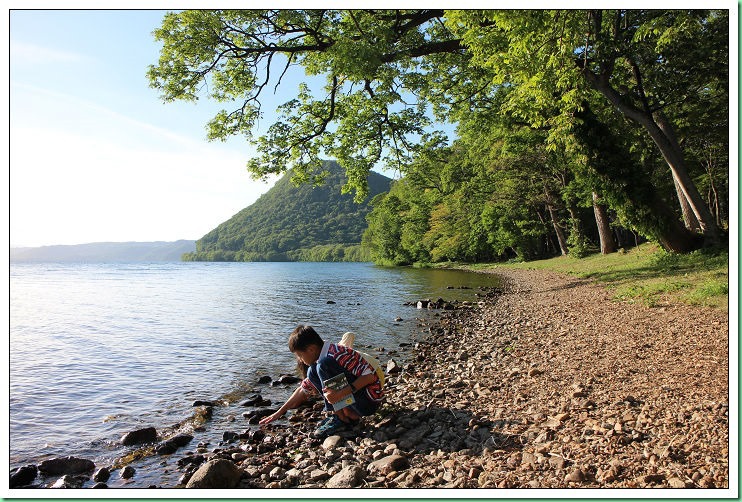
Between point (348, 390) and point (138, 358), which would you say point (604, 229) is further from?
point (348, 390)

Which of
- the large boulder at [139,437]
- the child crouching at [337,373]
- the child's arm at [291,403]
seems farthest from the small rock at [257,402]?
the child crouching at [337,373]

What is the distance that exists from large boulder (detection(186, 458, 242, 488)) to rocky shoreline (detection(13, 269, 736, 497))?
1 cm

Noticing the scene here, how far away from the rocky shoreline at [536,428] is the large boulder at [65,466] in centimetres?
131

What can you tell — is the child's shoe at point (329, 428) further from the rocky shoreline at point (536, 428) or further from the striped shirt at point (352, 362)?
the striped shirt at point (352, 362)

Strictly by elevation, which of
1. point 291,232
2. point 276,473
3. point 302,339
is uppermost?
point 291,232

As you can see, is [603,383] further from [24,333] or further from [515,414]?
[24,333]

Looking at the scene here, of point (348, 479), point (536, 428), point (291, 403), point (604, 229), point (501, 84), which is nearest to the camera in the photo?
point (348, 479)

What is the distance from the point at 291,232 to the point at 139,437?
13742 cm

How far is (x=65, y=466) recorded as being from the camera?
5836 mm

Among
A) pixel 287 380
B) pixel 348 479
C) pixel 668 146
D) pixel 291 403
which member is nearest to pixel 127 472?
pixel 291 403

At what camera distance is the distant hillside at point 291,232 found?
125131 mm

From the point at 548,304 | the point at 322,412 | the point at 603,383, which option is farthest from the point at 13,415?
the point at 548,304

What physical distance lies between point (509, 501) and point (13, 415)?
28.7ft

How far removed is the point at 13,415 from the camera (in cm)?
784
